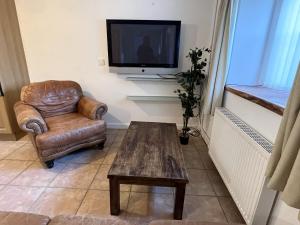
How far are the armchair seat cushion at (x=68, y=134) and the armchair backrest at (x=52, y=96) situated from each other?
0.45 feet

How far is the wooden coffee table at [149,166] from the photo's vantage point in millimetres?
1364

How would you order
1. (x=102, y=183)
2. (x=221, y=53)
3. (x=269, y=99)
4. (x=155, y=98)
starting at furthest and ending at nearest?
1. (x=155, y=98)
2. (x=221, y=53)
3. (x=102, y=183)
4. (x=269, y=99)

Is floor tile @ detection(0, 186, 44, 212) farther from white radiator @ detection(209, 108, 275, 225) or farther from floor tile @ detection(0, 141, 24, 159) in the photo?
white radiator @ detection(209, 108, 275, 225)

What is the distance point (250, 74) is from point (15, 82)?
3.14 m

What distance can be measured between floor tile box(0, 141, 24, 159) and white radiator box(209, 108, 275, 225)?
2.55m

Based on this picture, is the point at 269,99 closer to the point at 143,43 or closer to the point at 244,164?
the point at 244,164

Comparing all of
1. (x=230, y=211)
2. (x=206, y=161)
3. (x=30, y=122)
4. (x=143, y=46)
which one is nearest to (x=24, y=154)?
(x=30, y=122)

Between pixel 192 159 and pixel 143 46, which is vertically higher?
pixel 143 46

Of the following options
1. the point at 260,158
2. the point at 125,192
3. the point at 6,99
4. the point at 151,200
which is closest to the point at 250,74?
the point at 260,158

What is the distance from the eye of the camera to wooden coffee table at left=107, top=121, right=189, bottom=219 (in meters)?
1.36

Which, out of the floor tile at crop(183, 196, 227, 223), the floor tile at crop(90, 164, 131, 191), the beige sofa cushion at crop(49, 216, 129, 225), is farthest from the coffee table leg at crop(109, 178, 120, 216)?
the floor tile at crop(183, 196, 227, 223)

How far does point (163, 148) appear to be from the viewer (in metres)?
1.74

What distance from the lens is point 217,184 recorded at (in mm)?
1916

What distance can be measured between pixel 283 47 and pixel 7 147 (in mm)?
3409
